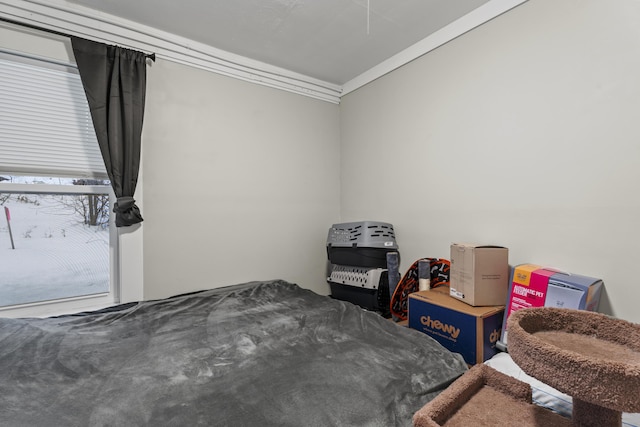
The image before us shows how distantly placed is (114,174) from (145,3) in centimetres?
107

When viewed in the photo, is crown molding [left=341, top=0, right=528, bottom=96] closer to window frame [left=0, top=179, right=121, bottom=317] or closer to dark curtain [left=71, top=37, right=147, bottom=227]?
dark curtain [left=71, top=37, right=147, bottom=227]

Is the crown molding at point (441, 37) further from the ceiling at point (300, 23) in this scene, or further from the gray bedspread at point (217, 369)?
the gray bedspread at point (217, 369)

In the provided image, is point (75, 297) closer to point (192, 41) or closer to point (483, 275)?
point (192, 41)

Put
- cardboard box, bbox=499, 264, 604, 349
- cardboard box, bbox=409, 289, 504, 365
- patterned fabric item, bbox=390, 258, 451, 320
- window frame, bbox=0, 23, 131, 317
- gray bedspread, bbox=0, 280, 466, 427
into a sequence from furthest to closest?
patterned fabric item, bbox=390, 258, 451, 320 → window frame, bbox=0, 23, 131, 317 → cardboard box, bbox=409, 289, 504, 365 → cardboard box, bbox=499, 264, 604, 349 → gray bedspread, bbox=0, 280, 466, 427

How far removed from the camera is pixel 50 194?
75.2 inches

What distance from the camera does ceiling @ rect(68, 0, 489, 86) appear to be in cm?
182

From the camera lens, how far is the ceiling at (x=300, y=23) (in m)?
1.82

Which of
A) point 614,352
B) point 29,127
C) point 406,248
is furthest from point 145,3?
point 614,352

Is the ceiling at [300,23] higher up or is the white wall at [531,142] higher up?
the ceiling at [300,23]

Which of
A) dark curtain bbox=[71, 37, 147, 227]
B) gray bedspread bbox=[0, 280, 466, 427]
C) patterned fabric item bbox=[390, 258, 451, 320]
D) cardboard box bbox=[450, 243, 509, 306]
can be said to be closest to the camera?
gray bedspread bbox=[0, 280, 466, 427]

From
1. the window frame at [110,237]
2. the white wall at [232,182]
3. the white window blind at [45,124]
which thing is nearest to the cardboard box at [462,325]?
the white wall at [232,182]

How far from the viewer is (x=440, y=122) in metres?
2.12

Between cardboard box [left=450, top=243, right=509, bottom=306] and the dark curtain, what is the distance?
2.04 meters

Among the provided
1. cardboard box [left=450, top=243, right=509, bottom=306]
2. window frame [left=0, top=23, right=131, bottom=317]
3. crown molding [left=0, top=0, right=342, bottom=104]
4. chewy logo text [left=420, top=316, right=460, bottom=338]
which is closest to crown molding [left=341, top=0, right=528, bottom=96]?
crown molding [left=0, top=0, right=342, bottom=104]
